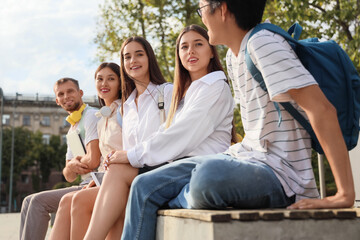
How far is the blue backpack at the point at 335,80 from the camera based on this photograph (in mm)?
2016

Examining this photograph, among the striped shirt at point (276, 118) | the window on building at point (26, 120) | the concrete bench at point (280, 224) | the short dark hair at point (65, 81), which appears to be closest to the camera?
the concrete bench at point (280, 224)

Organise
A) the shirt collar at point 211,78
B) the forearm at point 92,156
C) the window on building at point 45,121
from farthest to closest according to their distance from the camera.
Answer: the window on building at point 45,121 < the forearm at point 92,156 < the shirt collar at point 211,78

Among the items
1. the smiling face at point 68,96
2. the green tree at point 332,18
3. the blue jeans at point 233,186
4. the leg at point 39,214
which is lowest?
the leg at point 39,214

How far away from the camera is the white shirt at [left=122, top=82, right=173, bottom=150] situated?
3.54 m

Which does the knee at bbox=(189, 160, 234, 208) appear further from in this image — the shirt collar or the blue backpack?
the shirt collar

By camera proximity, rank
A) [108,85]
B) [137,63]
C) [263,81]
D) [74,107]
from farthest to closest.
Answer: [74,107]
[108,85]
[137,63]
[263,81]

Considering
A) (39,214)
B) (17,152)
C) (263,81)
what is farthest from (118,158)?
(17,152)

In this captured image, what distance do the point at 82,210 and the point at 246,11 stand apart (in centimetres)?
185

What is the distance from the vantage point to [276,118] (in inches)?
83.2

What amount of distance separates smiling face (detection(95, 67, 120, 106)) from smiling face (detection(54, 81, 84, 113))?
611 mm

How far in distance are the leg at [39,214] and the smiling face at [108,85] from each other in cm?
95

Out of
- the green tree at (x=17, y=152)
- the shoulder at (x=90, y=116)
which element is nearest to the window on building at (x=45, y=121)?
the green tree at (x=17, y=152)

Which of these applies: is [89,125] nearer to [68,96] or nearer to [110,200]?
[68,96]

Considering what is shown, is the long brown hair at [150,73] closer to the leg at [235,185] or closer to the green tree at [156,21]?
the leg at [235,185]
